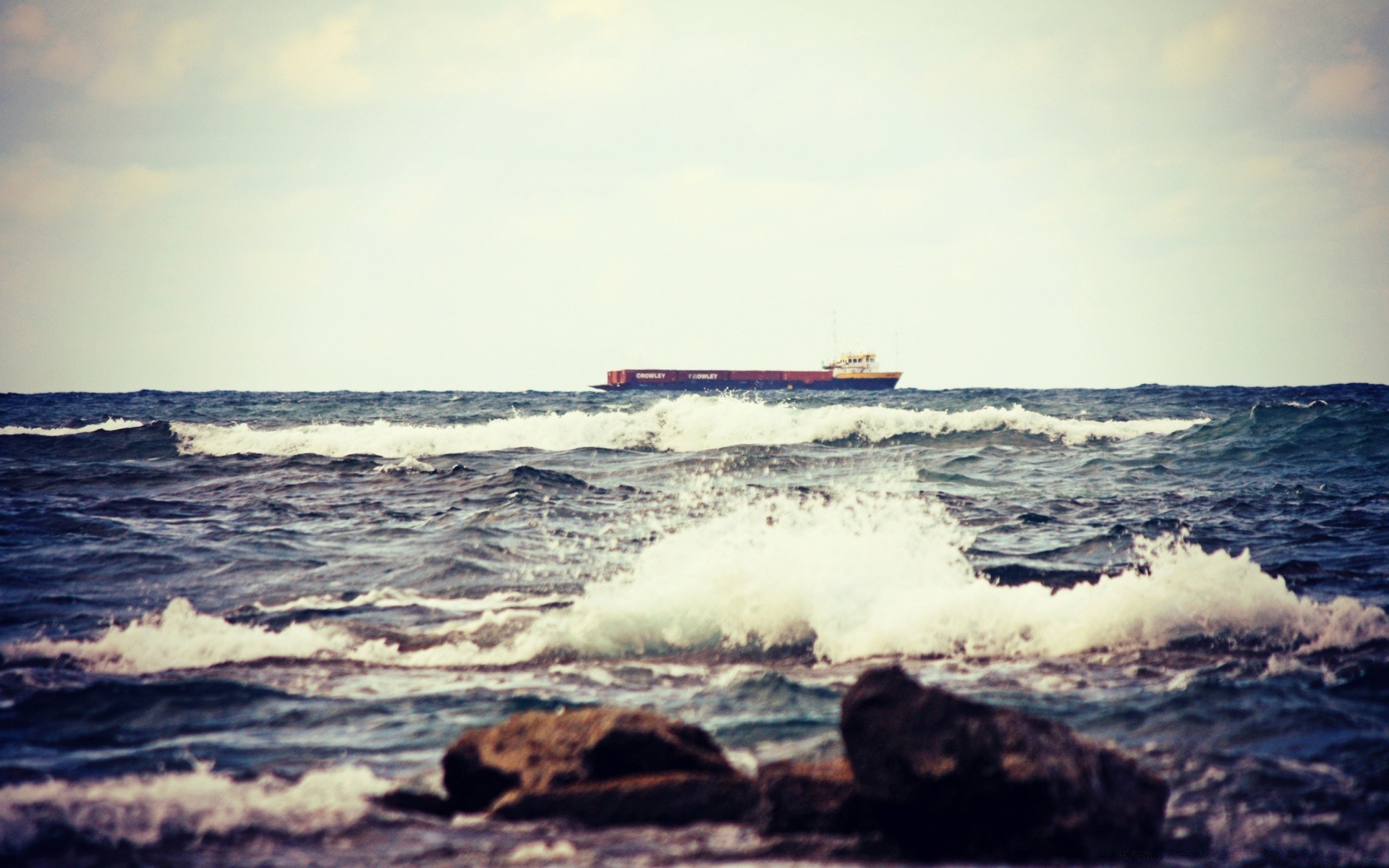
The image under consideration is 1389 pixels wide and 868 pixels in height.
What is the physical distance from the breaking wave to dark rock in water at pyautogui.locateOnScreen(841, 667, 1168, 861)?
11.0 ft

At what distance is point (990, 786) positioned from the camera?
3955 mm

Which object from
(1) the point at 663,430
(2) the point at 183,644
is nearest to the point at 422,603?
(2) the point at 183,644

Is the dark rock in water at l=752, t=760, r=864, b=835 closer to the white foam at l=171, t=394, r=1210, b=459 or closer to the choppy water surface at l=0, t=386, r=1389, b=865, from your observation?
the choppy water surface at l=0, t=386, r=1389, b=865

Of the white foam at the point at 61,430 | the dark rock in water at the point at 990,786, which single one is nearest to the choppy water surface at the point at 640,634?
the dark rock in water at the point at 990,786

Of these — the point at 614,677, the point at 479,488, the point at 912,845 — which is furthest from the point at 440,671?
the point at 479,488

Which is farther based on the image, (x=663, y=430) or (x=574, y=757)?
(x=663, y=430)

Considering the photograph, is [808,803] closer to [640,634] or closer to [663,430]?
[640,634]

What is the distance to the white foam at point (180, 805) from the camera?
175 inches

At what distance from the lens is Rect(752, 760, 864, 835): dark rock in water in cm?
419

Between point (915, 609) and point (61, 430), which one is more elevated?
point (61, 430)

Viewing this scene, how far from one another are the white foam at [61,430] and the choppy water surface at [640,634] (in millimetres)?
11993

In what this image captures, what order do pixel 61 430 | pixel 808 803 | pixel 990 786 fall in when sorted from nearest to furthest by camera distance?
pixel 990 786, pixel 808 803, pixel 61 430

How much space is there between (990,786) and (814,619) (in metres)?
4.20

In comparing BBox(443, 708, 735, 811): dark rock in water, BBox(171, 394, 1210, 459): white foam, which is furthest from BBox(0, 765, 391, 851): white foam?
BBox(171, 394, 1210, 459): white foam
